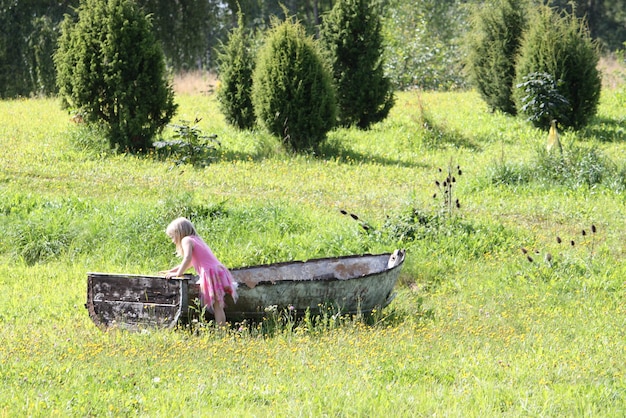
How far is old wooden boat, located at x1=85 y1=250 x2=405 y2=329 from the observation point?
7363 millimetres

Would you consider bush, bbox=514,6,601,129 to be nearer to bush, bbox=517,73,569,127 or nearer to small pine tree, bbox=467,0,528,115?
bush, bbox=517,73,569,127

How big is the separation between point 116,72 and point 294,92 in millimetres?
3206

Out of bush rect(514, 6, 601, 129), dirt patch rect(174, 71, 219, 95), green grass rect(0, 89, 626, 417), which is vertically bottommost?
green grass rect(0, 89, 626, 417)

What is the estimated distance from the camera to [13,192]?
12.3 metres

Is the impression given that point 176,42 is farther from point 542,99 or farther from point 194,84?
point 542,99

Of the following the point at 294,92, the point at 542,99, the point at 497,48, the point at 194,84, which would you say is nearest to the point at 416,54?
the point at 194,84

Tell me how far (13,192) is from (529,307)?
7532 millimetres

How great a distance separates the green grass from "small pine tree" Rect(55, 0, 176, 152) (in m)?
0.60

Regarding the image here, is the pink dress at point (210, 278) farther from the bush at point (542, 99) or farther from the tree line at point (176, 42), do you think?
the tree line at point (176, 42)

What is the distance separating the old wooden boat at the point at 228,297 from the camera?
736cm

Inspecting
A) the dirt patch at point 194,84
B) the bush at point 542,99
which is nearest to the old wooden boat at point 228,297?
the bush at point 542,99

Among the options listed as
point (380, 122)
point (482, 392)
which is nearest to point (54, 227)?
point (482, 392)

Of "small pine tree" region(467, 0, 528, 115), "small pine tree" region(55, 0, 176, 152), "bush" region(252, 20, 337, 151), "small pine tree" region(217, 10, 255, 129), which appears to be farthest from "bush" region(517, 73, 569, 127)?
"small pine tree" region(55, 0, 176, 152)

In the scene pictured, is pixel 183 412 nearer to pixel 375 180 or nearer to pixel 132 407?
pixel 132 407
